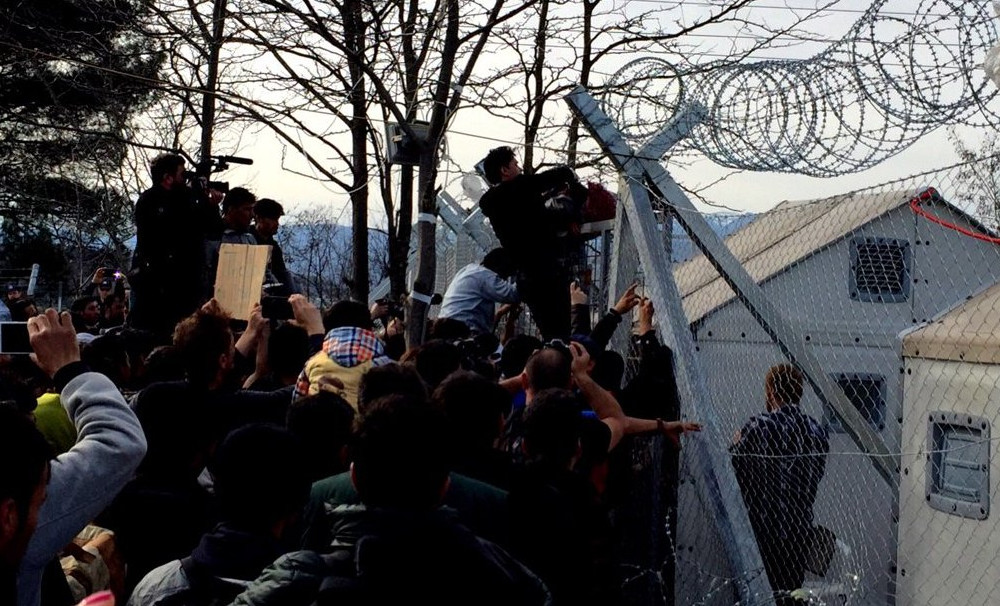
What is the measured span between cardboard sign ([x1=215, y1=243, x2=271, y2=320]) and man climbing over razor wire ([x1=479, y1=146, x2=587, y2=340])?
4.31ft

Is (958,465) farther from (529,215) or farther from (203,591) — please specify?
(529,215)

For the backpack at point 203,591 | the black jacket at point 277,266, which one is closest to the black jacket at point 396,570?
the backpack at point 203,591

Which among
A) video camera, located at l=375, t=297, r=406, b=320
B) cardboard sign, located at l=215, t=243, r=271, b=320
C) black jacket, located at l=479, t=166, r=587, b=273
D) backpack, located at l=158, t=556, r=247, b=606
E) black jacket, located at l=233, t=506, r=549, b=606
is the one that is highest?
black jacket, located at l=479, t=166, r=587, b=273

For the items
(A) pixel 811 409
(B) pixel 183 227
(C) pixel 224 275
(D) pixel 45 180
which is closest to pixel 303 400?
(C) pixel 224 275

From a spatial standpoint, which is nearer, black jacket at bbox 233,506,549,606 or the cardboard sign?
black jacket at bbox 233,506,549,606

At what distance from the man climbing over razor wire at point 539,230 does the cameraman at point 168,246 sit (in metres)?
1.81

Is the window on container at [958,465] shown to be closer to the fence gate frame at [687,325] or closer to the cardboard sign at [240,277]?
the fence gate frame at [687,325]

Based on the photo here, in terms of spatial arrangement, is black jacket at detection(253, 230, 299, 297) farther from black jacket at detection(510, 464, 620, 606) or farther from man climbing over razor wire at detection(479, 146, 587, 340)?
black jacket at detection(510, 464, 620, 606)

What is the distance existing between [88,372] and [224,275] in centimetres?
342

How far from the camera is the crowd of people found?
2.19 metres

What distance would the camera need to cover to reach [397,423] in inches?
93.6

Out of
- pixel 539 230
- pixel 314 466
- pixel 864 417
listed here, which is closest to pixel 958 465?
pixel 864 417

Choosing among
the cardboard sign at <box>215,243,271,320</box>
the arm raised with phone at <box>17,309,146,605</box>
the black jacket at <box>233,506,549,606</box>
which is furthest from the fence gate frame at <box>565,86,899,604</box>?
the arm raised with phone at <box>17,309,146,605</box>

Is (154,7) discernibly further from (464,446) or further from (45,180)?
(45,180)
